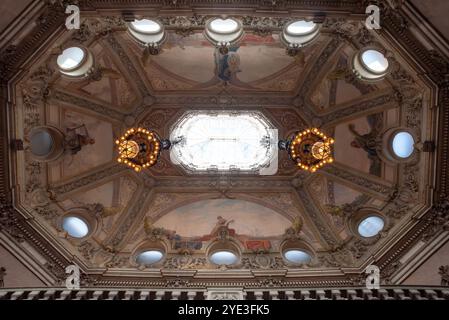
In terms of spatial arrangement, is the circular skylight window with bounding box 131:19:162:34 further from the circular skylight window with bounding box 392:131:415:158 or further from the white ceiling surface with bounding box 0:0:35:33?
the circular skylight window with bounding box 392:131:415:158

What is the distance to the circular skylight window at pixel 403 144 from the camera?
14366 mm

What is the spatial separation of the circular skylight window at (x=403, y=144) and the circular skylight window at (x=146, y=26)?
7517 mm

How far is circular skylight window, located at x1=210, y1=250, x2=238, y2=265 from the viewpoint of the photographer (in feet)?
49.1

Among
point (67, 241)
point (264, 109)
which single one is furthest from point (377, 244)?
point (67, 241)

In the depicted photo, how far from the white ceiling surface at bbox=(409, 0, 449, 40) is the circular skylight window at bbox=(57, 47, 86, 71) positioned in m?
8.84

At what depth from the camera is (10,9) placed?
11523mm

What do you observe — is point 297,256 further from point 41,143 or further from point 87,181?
point 41,143

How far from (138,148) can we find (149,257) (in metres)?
3.54

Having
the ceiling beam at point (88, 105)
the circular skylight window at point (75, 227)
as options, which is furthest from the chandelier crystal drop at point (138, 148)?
the ceiling beam at point (88, 105)

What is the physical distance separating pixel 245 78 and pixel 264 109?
4.28 ft

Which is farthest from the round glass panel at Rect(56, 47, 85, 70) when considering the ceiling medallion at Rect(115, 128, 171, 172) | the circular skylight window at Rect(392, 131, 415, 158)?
the circular skylight window at Rect(392, 131, 415, 158)

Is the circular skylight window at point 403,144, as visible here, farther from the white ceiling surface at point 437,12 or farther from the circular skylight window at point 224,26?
the circular skylight window at point 224,26

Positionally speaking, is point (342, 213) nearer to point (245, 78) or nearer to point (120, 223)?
point (245, 78)

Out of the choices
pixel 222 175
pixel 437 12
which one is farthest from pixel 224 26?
pixel 437 12
